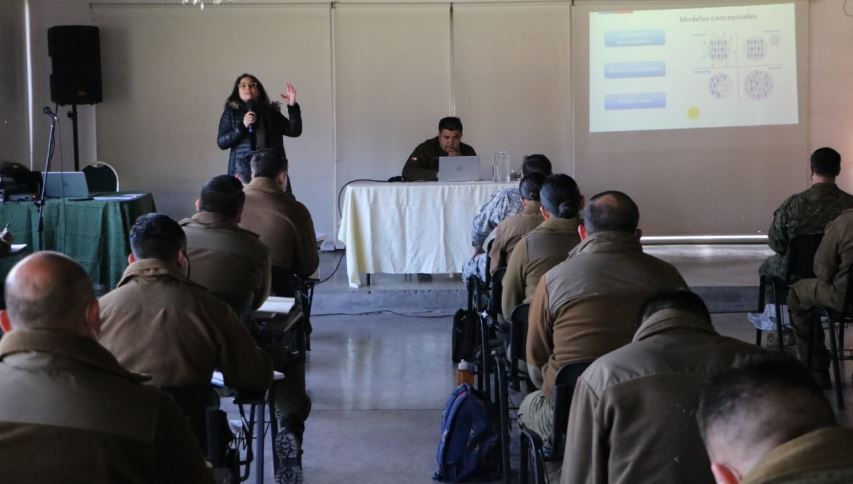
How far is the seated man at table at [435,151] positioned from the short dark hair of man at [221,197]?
3919 mm

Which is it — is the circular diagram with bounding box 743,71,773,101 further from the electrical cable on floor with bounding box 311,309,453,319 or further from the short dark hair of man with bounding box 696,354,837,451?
the short dark hair of man with bounding box 696,354,837,451

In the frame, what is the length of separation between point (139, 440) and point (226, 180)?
2559mm

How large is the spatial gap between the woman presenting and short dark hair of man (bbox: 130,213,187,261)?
4.57m

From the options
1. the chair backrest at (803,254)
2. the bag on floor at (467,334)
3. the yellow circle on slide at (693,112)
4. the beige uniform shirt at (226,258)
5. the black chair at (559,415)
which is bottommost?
the bag on floor at (467,334)

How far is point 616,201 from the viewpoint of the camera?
131 inches

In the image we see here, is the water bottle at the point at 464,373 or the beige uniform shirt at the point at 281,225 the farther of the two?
the beige uniform shirt at the point at 281,225

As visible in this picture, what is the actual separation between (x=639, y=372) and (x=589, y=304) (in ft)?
2.88

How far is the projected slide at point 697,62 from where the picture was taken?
371 inches

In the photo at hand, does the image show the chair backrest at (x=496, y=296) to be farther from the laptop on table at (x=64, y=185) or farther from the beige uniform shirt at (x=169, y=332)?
the laptop on table at (x=64, y=185)

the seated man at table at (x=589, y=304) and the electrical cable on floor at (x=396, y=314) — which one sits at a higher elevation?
the seated man at table at (x=589, y=304)

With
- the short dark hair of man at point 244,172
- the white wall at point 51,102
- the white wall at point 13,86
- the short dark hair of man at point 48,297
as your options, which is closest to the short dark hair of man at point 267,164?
the short dark hair of man at point 244,172

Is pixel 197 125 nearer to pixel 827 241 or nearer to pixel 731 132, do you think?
pixel 731 132

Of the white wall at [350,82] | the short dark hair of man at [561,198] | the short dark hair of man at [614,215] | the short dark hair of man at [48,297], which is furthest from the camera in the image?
the white wall at [350,82]

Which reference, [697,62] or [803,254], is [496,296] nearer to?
[803,254]
